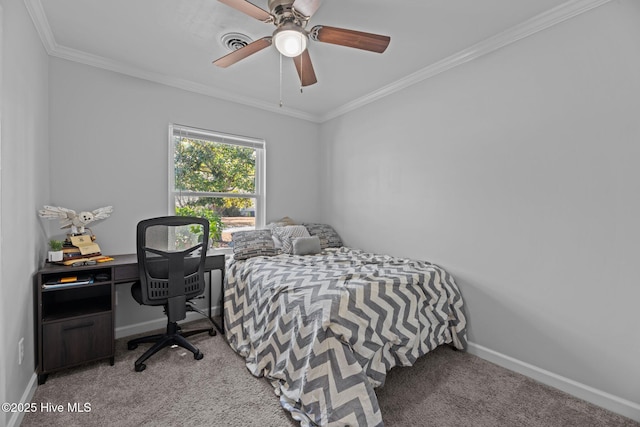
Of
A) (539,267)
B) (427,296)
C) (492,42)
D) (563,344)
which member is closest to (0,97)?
(427,296)

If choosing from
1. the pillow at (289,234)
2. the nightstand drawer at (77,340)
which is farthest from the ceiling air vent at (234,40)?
the nightstand drawer at (77,340)

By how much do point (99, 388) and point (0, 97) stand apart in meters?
1.80

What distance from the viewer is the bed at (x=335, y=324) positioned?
1654 millimetres

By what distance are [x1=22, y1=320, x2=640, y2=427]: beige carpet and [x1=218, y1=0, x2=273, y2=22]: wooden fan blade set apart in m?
2.29

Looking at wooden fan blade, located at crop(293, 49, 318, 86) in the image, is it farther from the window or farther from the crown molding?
the window

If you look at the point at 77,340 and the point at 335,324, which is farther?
the point at 77,340

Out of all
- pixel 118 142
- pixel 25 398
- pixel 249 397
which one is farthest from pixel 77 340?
pixel 118 142

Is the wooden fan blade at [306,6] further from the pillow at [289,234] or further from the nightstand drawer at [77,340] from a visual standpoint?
the nightstand drawer at [77,340]

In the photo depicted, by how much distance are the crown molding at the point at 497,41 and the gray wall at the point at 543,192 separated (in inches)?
1.8

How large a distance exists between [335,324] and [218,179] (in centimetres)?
237

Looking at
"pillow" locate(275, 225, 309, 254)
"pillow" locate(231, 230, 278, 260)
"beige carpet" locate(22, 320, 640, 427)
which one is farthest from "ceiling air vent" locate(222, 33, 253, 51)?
"beige carpet" locate(22, 320, 640, 427)

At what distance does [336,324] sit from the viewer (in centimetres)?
173

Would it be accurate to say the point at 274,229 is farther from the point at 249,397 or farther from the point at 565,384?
the point at 565,384

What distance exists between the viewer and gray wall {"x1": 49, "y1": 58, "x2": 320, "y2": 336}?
8.44ft
